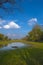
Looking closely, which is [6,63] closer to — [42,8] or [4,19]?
[4,19]

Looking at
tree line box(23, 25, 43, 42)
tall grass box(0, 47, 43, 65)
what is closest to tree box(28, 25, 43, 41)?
tree line box(23, 25, 43, 42)

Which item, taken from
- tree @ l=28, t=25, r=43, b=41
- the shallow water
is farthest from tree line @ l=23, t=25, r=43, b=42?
the shallow water

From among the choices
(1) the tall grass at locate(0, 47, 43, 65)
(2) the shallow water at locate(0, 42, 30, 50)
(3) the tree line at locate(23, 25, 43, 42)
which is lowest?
(1) the tall grass at locate(0, 47, 43, 65)

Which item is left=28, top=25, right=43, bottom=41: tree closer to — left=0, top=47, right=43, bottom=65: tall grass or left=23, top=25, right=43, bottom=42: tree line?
left=23, top=25, right=43, bottom=42: tree line

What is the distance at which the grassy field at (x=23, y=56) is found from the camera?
1.65 m

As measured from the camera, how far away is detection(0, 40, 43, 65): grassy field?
165 cm

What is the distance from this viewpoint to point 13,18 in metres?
1.76

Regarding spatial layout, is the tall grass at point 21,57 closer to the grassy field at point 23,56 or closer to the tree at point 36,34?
the grassy field at point 23,56

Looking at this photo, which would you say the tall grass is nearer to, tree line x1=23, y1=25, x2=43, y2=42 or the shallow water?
the shallow water

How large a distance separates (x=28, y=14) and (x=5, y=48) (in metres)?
0.63

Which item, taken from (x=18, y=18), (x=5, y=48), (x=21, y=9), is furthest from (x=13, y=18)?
(x=5, y=48)

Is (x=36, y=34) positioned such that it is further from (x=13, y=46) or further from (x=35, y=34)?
(x=13, y=46)

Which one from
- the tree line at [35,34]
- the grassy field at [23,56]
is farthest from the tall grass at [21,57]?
the tree line at [35,34]

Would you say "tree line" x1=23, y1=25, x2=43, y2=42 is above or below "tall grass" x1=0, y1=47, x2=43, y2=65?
above
